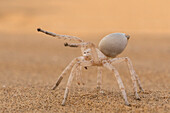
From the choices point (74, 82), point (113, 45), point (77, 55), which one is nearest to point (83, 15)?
point (77, 55)

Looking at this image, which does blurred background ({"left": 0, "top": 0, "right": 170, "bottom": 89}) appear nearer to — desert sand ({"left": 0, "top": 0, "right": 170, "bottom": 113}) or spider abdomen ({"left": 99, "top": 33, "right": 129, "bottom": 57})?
desert sand ({"left": 0, "top": 0, "right": 170, "bottom": 113})

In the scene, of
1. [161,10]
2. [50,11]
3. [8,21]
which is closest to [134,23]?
[161,10]

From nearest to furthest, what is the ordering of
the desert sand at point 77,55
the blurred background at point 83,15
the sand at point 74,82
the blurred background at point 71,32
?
the sand at point 74,82 → the desert sand at point 77,55 → the blurred background at point 71,32 → the blurred background at point 83,15

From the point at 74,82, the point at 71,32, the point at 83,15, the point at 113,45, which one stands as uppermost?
the point at 83,15

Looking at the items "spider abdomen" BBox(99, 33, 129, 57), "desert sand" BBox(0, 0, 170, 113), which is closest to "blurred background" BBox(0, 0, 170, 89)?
"desert sand" BBox(0, 0, 170, 113)

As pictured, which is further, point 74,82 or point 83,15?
point 83,15

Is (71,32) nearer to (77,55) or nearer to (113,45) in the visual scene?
(77,55)

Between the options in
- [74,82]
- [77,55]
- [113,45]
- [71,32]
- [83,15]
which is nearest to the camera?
[113,45]

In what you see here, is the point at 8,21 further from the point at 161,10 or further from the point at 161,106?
the point at 161,106

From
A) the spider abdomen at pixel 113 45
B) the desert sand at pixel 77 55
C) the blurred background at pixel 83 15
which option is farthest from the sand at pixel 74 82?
the blurred background at pixel 83 15

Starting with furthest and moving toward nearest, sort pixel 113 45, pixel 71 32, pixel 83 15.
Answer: pixel 83 15 → pixel 71 32 → pixel 113 45

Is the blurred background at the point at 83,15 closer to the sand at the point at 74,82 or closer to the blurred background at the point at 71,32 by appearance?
the blurred background at the point at 71,32
